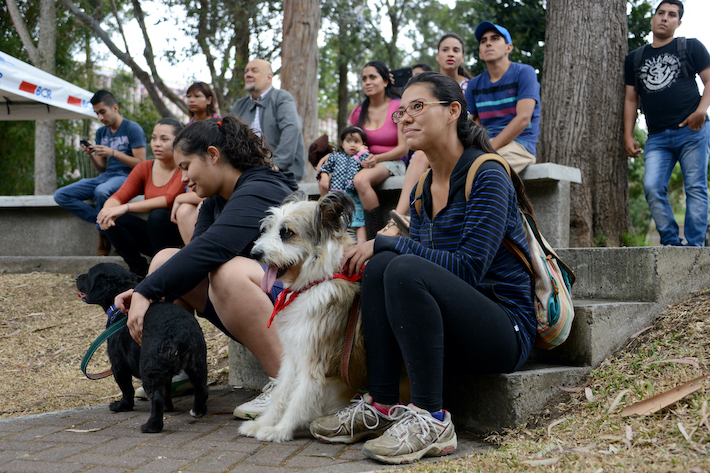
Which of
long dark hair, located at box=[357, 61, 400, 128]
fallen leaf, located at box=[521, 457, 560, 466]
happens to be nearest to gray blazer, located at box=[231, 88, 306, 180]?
long dark hair, located at box=[357, 61, 400, 128]

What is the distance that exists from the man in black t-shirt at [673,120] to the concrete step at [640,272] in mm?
1458

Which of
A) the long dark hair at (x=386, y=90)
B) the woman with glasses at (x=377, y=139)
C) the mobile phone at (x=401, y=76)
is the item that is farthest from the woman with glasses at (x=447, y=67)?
the mobile phone at (x=401, y=76)

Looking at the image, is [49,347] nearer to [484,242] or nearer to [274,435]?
[274,435]

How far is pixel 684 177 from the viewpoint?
5355 millimetres

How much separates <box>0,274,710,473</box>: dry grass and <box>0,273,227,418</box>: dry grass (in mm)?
19

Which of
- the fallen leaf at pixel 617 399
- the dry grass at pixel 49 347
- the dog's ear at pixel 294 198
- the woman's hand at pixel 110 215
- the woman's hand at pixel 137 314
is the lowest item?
the dry grass at pixel 49 347

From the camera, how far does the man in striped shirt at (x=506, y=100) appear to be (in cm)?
502

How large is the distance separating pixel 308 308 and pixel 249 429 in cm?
74

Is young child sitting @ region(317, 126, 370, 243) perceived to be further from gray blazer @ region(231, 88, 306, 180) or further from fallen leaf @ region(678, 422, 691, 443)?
fallen leaf @ region(678, 422, 691, 443)

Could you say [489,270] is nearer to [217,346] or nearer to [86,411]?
[86,411]

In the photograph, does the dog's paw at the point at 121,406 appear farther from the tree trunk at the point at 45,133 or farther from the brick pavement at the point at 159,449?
the tree trunk at the point at 45,133

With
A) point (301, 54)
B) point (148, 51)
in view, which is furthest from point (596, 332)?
point (148, 51)

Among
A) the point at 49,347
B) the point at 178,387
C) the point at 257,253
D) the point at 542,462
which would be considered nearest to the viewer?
the point at 542,462

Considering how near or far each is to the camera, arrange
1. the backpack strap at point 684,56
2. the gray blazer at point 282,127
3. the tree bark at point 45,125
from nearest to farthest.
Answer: the backpack strap at point 684,56 < the gray blazer at point 282,127 < the tree bark at point 45,125
